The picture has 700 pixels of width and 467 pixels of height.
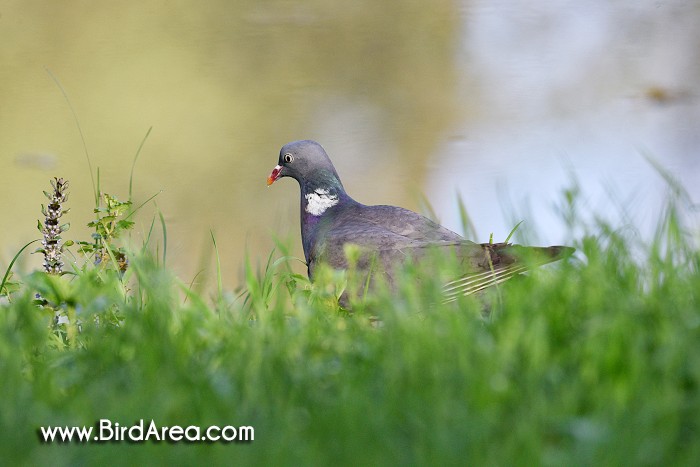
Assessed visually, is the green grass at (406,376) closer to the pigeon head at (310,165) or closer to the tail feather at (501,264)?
the tail feather at (501,264)

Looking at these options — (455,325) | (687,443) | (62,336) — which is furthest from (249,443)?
(62,336)

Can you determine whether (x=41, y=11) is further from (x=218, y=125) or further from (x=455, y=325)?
(x=455, y=325)

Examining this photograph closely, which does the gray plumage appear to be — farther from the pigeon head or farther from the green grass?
the green grass

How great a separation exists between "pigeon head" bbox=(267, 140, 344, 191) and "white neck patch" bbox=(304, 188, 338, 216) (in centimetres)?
3

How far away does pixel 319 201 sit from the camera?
180 inches

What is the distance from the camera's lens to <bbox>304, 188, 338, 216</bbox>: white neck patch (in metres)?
4.53

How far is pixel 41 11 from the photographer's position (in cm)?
830

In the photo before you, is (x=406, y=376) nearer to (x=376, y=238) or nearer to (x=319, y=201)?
(x=376, y=238)

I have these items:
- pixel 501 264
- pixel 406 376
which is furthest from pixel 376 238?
pixel 406 376

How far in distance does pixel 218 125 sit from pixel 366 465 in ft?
20.9

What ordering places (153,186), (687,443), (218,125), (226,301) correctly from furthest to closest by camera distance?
(218,125)
(153,186)
(226,301)
(687,443)

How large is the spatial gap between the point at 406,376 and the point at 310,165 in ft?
9.67

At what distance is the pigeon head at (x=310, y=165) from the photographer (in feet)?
15.1

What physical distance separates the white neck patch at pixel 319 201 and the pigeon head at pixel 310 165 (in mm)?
33
